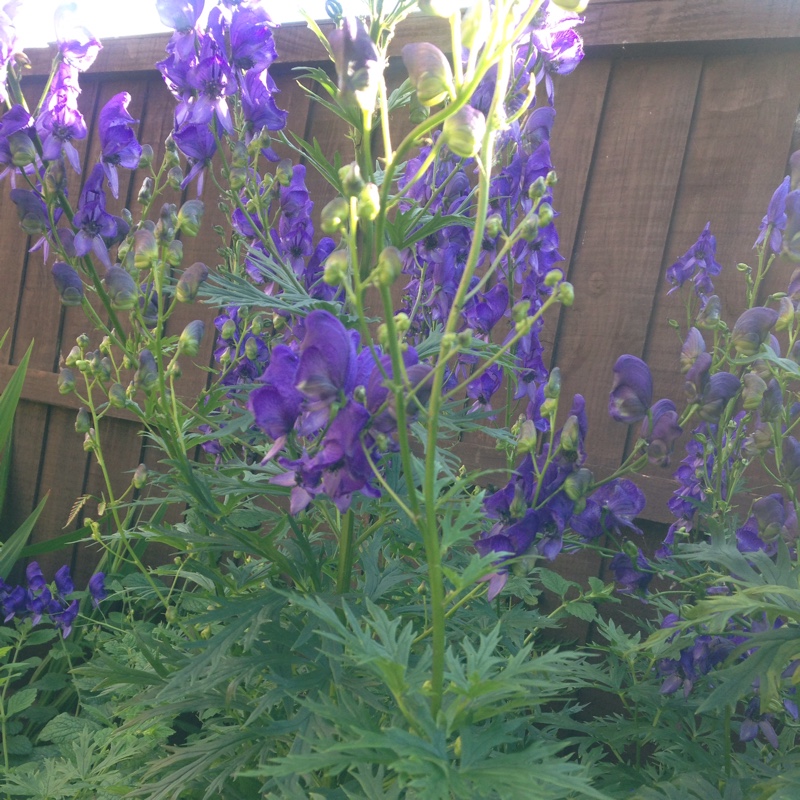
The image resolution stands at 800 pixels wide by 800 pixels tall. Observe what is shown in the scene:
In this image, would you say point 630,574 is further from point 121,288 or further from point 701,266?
point 121,288

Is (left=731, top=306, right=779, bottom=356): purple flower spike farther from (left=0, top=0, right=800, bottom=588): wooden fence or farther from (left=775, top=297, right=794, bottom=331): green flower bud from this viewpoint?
(left=0, top=0, right=800, bottom=588): wooden fence

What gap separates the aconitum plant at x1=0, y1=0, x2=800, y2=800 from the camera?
745 mm

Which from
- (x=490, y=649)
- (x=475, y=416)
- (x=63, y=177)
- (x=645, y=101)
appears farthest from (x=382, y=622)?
(x=645, y=101)

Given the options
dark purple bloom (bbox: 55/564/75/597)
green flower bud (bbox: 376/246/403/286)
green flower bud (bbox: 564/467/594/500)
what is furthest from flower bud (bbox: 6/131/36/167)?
dark purple bloom (bbox: 55/564/75/597)

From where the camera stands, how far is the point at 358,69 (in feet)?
2.39

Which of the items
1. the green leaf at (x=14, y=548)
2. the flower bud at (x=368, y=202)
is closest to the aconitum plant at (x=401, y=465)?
the flower bud at (x=368, y=202)

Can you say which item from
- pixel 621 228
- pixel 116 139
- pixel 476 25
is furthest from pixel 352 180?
pixel 621 228

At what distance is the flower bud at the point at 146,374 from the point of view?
115 cm

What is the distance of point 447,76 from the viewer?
71cm

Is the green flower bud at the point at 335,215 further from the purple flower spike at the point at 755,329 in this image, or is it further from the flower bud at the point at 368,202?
the purple flower spike at the point at 755,329

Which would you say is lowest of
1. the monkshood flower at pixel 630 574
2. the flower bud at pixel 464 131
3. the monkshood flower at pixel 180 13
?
the monkshood flower at pixel 630 574

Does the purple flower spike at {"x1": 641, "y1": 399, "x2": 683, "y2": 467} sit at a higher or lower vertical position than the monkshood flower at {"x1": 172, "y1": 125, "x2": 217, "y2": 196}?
lower

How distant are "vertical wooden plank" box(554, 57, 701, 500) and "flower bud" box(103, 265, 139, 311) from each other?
1.08m

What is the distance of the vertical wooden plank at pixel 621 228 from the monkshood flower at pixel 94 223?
42.0 inches
